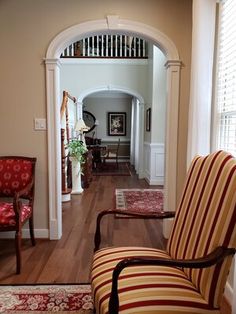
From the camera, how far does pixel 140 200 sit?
16.8 feet

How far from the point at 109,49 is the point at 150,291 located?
7373mm

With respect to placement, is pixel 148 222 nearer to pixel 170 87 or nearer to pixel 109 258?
pixel 170 87

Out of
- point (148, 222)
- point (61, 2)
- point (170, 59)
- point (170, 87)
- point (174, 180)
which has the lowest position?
point (148, 222)

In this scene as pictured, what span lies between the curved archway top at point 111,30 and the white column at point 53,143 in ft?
0.59

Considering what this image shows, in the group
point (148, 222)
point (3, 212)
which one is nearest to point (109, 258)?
point (3, 212)

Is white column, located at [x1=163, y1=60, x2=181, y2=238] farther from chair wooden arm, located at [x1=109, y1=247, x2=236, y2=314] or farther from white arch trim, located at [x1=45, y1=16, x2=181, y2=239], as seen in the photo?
chair wooden arm, located at [x1=109, y1=247, x2=236, y2=314]

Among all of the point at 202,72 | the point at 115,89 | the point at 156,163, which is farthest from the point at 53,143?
the point at 115,89

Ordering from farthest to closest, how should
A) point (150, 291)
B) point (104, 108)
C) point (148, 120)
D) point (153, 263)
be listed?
1. point (104, 108)
2. point (148, 120)
3. point (150, 291)
4. point (153, 263)

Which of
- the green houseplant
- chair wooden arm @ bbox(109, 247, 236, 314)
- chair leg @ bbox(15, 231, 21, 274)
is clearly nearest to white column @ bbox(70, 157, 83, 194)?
the green houseplant

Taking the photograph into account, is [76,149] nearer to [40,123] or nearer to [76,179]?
[76,179]

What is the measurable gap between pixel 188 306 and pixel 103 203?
3749 mm

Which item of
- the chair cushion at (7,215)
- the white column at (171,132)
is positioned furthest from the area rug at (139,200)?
the chair cushion at (7,215)

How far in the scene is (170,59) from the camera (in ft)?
10.2

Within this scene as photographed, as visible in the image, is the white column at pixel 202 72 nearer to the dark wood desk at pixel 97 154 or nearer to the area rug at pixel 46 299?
the area rug at pixel 46 299
